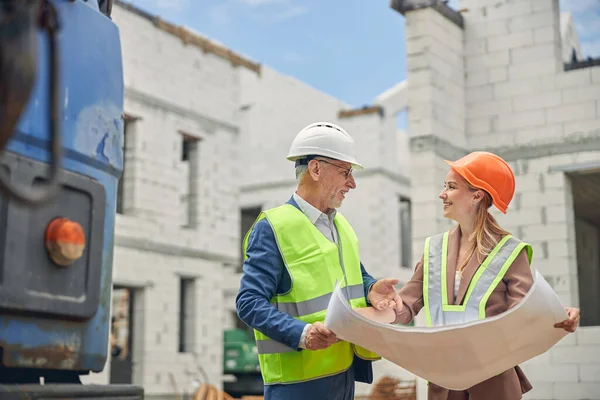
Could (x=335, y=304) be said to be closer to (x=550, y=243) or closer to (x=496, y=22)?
(x=550, y=243)

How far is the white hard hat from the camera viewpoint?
3.27 metres

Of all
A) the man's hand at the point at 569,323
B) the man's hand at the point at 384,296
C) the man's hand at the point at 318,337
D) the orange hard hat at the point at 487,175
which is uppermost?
the orange hard hat at the point at 487,175

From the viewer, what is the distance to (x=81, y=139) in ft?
9.26

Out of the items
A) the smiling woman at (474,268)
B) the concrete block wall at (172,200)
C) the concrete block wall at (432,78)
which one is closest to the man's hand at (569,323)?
the smiling woman at (474,268)

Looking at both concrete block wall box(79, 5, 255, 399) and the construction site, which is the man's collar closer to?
the construction site

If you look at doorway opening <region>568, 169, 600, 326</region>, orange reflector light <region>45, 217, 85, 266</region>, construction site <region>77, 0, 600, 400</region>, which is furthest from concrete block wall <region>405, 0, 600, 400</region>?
orange reflector light <region>45, 217, 85, 266</region>

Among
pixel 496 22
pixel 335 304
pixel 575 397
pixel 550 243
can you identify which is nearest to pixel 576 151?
pixel 550 243

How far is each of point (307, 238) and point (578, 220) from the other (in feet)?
34.4

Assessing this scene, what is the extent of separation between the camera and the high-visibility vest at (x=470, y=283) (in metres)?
3.03

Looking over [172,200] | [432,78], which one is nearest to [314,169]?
[432,78]

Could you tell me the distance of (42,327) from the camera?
259 centimetres

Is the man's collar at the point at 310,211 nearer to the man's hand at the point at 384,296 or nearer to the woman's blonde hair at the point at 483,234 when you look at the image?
the man's hand at the point at 384,296

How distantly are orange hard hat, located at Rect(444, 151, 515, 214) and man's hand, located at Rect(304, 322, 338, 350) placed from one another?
79 centimetres

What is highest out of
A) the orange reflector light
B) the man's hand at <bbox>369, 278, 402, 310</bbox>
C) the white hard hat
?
the white hard hat
